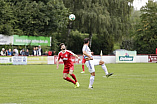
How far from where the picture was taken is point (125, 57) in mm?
42750

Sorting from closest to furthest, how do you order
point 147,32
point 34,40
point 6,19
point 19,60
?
1. point 19,60
2. point 6,19
3. point 34,40
4. point 147,32

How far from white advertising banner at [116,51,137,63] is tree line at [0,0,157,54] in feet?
29.7

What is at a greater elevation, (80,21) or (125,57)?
(80,21)

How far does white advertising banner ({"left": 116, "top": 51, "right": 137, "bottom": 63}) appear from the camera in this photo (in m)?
42.4

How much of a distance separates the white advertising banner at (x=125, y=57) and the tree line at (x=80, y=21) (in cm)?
906

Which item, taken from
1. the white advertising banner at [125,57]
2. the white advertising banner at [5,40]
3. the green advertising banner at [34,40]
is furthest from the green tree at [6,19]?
the white advertising banner at [125,57]

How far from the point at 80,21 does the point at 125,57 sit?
12.3m

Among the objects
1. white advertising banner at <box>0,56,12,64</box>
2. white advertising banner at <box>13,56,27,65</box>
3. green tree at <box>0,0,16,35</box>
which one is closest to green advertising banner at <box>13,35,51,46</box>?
green tree at <box>0,0,16,35</box>

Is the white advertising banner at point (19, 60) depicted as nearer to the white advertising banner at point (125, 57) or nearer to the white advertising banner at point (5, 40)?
the white advertising banner at point (5, 40)

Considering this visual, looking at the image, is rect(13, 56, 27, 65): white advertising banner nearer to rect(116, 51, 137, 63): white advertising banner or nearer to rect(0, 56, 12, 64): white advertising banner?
rect(0, 56, 12, 64): white advertising banner

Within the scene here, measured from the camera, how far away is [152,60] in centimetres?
4412

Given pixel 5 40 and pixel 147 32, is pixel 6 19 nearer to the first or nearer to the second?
pixel 5 40

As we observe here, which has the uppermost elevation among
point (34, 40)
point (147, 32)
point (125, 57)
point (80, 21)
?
point (80, 21)

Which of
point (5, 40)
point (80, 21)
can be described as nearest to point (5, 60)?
point (5, 40)
